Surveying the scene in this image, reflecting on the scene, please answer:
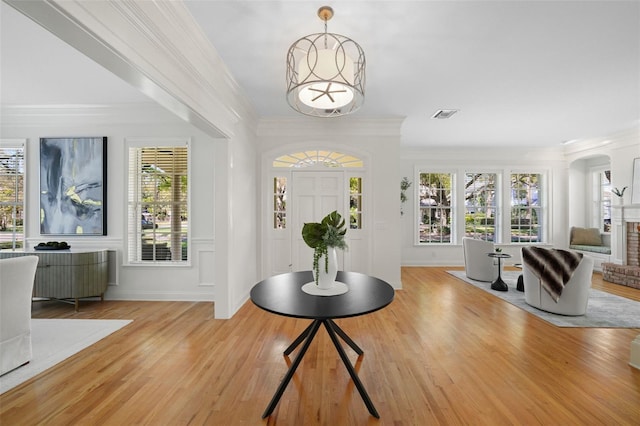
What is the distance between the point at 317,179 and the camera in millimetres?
4871

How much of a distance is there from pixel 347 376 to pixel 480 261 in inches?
161

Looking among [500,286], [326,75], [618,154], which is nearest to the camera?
[326,75]

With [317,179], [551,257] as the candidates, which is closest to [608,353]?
[551,257]

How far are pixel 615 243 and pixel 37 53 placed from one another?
30.5 ft

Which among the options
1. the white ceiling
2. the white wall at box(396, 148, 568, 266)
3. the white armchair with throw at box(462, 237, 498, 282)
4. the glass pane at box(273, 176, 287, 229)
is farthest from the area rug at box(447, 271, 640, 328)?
the glass pane at box(273, 176, 287, 229)

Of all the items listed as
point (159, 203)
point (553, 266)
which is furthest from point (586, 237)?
point (159, 203)

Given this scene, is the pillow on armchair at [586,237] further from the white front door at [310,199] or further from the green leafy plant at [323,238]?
the green leafy plant at [323,238]

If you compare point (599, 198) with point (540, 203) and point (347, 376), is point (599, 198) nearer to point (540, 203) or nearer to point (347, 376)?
point (540, 203)

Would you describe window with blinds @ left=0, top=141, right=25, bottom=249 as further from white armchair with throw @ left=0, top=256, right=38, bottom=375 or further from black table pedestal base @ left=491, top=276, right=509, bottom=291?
black table pedestal base @ left=491, top=276, right=509, bottom=291

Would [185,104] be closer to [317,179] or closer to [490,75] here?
[317,179]

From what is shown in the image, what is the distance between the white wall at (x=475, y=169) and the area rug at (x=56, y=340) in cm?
590

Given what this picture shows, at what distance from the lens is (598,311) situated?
3.67 meters

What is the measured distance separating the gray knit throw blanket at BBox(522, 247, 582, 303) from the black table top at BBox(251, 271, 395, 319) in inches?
106

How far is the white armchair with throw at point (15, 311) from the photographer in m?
2.20
